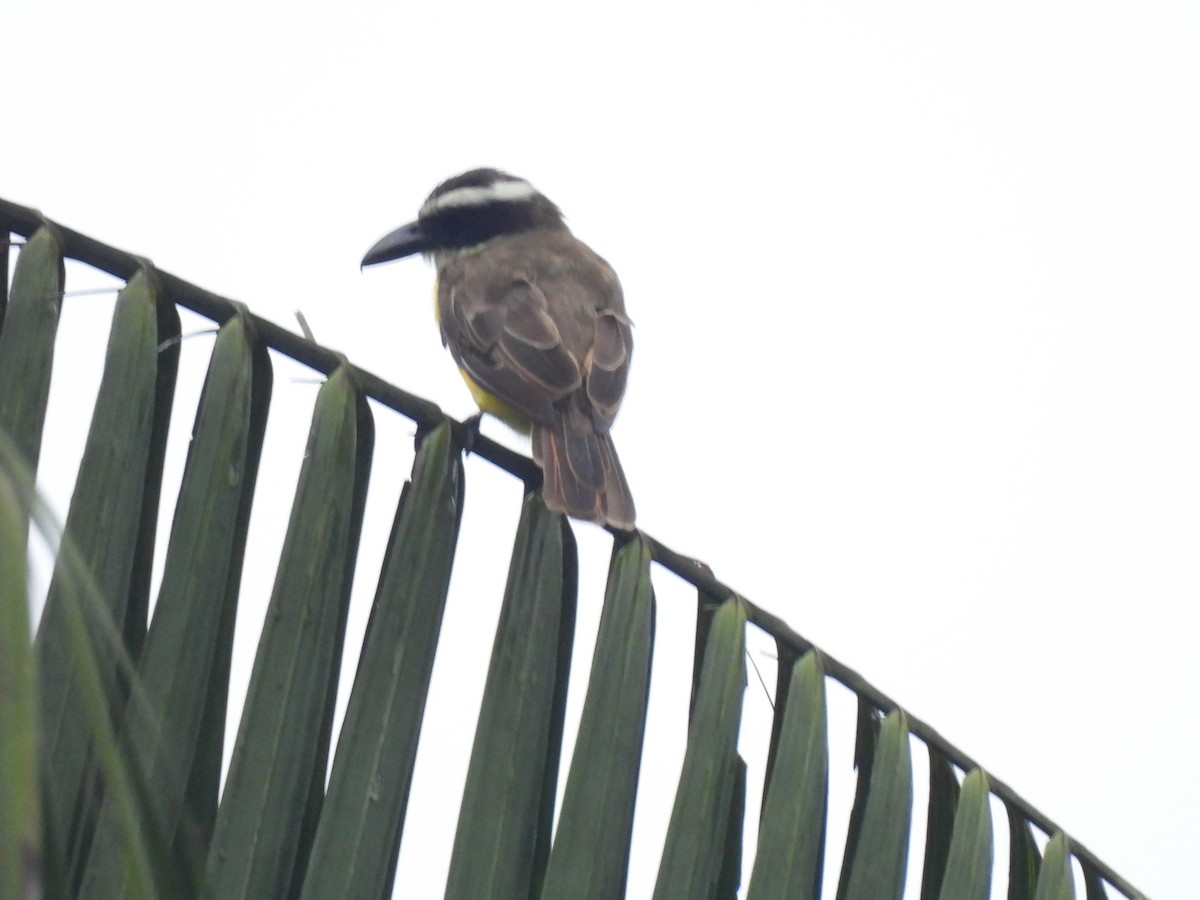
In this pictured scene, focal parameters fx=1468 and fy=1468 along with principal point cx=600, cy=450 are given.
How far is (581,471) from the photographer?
10.6ft

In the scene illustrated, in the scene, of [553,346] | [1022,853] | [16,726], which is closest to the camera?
[16,726]

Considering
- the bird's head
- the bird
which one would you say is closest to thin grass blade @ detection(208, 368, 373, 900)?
the bird

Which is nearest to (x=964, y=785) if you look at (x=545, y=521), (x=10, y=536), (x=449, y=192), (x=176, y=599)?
(x=545, y=521)

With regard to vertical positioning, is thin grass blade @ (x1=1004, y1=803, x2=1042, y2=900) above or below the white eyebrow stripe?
below

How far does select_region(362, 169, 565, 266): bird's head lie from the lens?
543 cm

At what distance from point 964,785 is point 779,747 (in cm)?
41

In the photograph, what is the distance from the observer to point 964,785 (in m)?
2.55

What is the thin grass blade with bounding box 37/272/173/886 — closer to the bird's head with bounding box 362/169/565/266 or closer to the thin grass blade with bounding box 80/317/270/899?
the thin grass blade with bounding box 80/317/270/899

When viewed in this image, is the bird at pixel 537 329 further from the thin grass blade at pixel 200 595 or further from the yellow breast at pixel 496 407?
the thin grass blade at pixel 200 595

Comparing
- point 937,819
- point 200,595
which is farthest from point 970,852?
point 200,595

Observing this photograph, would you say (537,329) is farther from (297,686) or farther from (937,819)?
(297,686)

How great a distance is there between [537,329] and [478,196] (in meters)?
1.55

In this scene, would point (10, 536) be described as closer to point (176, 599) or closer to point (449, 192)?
point (176, 599)

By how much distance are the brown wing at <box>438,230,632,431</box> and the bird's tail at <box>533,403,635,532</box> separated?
7cm
